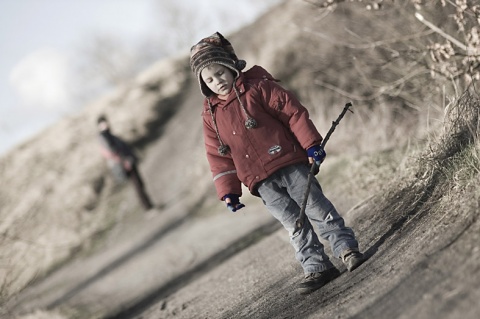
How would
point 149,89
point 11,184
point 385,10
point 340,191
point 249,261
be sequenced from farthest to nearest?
point 149,89
point 11,184
point 385,10
point 340,191
point 249,261

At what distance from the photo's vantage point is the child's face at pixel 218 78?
4.62 metres

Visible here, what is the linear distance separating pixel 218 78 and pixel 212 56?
157mm

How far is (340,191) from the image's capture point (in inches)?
297

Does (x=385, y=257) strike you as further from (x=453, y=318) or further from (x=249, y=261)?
(x=249, y=261)

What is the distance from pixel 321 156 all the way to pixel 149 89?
2538 cm

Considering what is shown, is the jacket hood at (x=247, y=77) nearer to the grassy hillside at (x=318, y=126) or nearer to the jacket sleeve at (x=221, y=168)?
the jacket sleeve at (x=221, y=168)

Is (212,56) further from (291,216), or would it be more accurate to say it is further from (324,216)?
(324,216)

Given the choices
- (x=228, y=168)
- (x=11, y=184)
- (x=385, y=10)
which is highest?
(x=11, y=184)

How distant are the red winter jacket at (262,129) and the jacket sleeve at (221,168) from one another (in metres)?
0.01

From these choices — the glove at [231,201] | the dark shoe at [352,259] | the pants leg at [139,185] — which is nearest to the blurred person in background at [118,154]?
the pants leg at [139,185]

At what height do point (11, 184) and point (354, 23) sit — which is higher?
point (11, 184)

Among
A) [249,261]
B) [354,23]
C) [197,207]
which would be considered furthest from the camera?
[354,23]

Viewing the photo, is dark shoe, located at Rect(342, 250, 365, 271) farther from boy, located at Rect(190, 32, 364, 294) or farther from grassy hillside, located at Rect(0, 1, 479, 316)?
grassy hillside, located at Rect(0, 1, 479, 316)

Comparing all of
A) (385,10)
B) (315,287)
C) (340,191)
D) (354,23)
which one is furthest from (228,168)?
(354,23)
